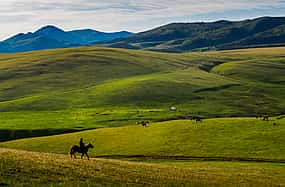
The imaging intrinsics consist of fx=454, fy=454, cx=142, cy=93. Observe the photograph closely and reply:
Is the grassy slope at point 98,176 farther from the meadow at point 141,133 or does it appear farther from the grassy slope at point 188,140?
the grassy slope at point 188,140

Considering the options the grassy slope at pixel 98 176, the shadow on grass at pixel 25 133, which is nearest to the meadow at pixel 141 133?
the grassy slope at pixel 98 176

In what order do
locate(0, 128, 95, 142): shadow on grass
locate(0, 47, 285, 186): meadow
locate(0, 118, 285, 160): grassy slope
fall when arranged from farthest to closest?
locate(0, 128, 95, 142): shadow on grass → locate(0, 118, 285, 160): grassy slope → locate(0, 47, 285, 186): meadow

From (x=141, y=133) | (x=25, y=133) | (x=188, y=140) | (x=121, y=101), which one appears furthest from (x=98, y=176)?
(x=121, y=101)

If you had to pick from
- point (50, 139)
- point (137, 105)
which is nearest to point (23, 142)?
point (50, 139)

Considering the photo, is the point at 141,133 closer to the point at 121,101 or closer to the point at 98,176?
the point at 98,176

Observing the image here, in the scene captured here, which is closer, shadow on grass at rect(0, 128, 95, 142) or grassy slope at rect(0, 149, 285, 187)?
grassy slope at rect(0, 149, 285, 187)

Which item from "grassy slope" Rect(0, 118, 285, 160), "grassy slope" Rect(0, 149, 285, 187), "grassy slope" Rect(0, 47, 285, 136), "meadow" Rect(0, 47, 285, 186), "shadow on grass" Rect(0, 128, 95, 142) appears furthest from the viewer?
"grassy slope" Rect(0, 47, 285, 136)

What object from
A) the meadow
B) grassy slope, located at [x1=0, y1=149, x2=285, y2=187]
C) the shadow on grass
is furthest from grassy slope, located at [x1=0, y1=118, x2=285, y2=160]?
the shadow on grass

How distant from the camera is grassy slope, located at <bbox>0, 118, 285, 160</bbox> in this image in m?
67.9

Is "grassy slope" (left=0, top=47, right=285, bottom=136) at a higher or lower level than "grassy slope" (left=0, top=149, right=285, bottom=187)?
higher

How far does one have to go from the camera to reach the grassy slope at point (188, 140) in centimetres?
6788

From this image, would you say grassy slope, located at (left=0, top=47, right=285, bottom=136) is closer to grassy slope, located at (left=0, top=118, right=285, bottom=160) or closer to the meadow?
the meadow

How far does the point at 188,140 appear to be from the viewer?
74.6 metres

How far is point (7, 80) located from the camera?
199750 mm
